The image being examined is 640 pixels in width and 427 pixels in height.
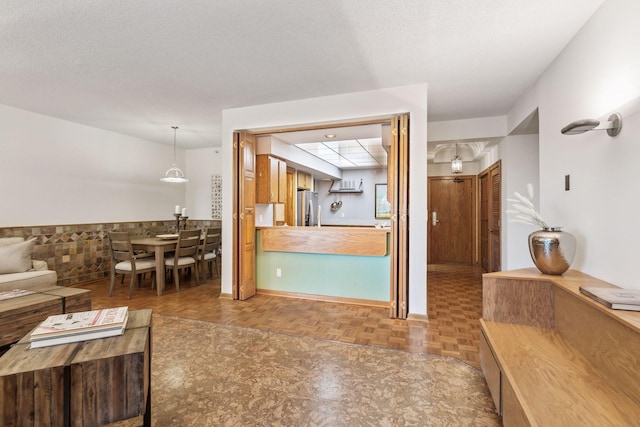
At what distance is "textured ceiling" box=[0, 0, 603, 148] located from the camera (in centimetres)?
205

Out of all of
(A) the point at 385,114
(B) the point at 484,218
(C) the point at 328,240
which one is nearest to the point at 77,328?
(C) the point at 328,240

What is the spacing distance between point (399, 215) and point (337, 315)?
1292 millimetres

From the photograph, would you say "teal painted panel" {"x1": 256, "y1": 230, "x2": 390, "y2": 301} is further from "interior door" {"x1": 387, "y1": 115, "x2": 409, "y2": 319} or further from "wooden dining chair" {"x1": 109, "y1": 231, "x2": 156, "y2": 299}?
"wooden dining chair" {"x1": 109, "y1": 231, "x2": 156, "y2": 299}

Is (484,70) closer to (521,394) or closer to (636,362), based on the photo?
(636,362)

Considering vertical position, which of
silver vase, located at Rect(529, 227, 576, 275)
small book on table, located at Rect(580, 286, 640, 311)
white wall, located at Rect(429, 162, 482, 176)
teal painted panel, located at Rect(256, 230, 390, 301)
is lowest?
teal painted panel, located at Rect(256, 230, 390, 301)

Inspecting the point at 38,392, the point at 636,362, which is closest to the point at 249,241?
the point at 38,392

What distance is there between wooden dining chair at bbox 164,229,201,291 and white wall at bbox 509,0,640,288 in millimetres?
4424

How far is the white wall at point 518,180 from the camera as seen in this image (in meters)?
4.11

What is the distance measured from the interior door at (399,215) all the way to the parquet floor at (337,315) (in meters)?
0.25

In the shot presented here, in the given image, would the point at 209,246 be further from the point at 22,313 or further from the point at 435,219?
the point at 435,219

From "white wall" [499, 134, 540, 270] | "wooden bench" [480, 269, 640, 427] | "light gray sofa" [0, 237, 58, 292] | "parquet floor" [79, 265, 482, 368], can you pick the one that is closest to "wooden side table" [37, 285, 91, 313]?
"light gray sofa" [0, 237, 58, 292]

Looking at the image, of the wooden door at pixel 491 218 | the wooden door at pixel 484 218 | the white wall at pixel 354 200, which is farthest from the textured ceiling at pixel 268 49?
the white wall at pixel 354 200

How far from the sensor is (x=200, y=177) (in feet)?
21.9

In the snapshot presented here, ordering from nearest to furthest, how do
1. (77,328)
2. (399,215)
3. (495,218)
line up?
(77,328) < (399,215) < (495,218)
